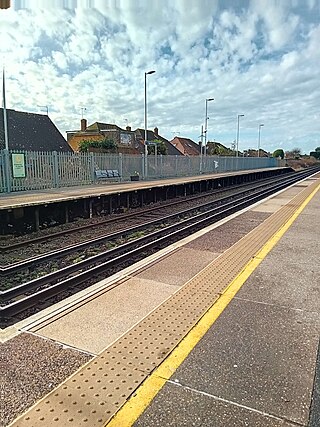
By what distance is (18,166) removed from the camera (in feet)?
53.7

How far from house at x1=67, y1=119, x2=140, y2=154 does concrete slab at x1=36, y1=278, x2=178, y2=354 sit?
45444mm

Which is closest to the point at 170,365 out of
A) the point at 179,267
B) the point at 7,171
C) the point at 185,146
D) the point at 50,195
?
the point at 179,267

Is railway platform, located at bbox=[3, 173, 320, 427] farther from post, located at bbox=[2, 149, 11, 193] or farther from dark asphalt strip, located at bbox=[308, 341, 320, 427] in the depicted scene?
post, located at bbox=[2, 149, 11, 193]

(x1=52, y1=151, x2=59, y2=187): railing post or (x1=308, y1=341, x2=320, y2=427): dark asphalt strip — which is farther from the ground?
(x1=52, y1=151, x2=59, y2=187): railing post

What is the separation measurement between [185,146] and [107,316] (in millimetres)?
84905

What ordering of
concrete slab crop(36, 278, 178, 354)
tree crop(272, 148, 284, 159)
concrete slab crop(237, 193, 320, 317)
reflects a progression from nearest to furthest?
concrete slab crop(36, 278, 178, 354) → concrete slab crop(237, 193, 320, 317) → tree crop(272, 148, 284, 159)

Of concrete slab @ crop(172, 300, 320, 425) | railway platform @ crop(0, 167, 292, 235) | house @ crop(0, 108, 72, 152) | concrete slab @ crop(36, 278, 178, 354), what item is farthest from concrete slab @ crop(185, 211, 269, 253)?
house @ crop(0, 108, 72, 152)

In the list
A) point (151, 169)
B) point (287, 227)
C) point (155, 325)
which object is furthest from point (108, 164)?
point (155, 325)

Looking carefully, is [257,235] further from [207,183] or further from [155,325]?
[207,183]

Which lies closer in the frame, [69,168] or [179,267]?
[179,267]

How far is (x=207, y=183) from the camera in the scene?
24.9m

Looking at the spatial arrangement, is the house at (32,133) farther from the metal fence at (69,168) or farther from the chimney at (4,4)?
the chimney at (4,4)

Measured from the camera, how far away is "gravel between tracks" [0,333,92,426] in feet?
8.20

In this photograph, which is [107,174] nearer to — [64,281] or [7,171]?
[7,171]
